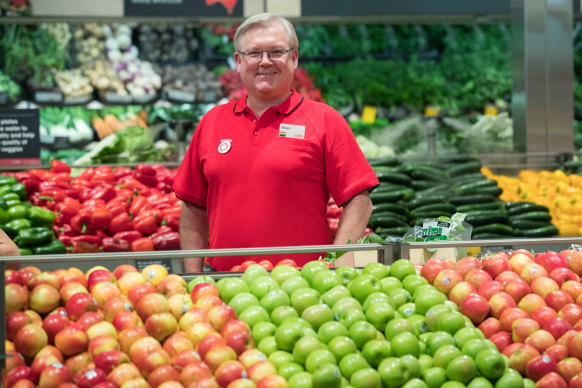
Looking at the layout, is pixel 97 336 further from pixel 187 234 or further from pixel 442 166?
pixel 442 166

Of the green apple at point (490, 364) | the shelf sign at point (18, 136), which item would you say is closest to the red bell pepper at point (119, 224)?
the shelf sign at point (18, 136)

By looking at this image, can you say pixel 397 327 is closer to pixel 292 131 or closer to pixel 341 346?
pixel 341 346

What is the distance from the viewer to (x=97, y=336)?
1.90 meters

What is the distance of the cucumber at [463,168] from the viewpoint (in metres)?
6.07

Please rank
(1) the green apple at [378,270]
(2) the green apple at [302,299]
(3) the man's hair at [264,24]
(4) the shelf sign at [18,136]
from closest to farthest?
(2) the green apple at [302,299]
(1) the green apple at [378,270]
(3) the man's hair at [264,24]
(4) the shelf sign at [18,136]

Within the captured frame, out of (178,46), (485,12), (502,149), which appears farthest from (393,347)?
(178,46)

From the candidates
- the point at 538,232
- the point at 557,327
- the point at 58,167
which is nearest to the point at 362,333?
the point at 557,327

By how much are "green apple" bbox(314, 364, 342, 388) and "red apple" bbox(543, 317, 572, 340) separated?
704 mm

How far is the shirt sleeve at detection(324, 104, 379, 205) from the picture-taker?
3.21 m

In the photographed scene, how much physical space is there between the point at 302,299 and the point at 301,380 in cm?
35

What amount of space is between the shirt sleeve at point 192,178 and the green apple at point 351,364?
5.73 feet

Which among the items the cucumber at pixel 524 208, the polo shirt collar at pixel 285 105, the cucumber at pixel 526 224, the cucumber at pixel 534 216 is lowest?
the cucumber at pixel 526 224

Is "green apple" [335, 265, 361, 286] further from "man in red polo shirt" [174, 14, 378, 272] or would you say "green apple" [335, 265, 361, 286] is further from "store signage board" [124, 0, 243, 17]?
"store signage board" [124, 0, 243, 17]

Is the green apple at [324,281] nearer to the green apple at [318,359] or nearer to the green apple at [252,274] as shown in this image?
the green apple at [252,274]
